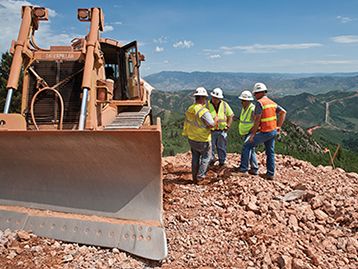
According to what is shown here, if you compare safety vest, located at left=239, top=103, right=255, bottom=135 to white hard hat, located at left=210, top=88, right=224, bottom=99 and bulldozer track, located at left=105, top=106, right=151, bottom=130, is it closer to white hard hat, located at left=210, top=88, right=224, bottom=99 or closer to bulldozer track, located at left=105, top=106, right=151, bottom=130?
white hard hat, located at left=210, top=88, right=224, bottom=99

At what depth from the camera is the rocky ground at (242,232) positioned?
3.48 meters

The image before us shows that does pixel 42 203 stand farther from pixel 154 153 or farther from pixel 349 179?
pixel 349 179

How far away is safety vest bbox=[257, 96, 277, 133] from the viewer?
562cm

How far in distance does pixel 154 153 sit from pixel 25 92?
2.50m

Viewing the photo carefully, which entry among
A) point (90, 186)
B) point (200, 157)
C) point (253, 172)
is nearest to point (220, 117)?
point (200, 157)

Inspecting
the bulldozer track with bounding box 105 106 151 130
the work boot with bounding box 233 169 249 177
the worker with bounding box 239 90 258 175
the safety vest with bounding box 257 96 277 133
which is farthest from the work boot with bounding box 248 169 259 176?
the bulldozer track with bounding box 105 106 151 130

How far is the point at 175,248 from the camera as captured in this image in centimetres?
385

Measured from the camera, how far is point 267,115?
5.64 metres

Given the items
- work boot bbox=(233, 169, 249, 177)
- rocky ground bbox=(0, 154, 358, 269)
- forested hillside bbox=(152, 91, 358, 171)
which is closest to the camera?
rocky ground bbox=(0, 154, 358, 269)

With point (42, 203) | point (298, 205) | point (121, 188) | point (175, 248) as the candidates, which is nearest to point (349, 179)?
point (298, 205)

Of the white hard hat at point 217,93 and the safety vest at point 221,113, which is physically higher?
the white hard hat at point 217,93

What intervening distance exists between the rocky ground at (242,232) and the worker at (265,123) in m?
0.54

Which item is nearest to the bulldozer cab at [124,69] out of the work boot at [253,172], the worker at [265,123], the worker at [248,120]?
the worker at [248,120]

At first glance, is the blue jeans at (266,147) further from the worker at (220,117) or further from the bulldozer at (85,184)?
the bulldozer at (85,184)
